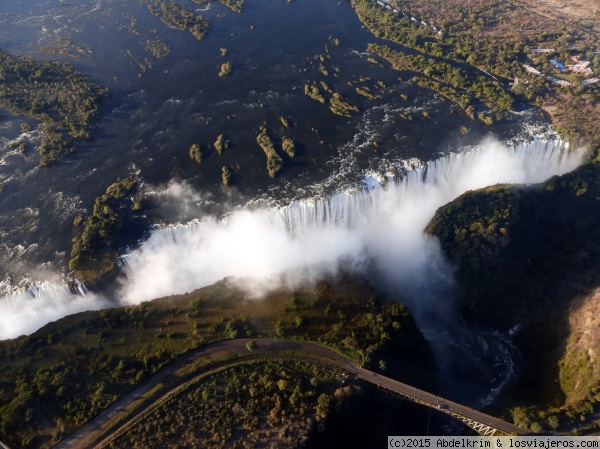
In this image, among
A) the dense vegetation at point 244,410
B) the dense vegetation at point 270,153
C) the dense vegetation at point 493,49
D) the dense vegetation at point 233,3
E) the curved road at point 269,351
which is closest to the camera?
the dense vegetation at point 244,410

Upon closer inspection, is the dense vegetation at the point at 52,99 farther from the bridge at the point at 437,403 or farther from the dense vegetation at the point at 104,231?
the bridge at the point at 437,403

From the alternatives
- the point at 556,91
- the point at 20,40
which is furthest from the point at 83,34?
the point at 556,91

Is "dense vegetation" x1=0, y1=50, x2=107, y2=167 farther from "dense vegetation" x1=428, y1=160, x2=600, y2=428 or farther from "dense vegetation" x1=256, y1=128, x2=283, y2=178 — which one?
"dense vegetation" x1=428, y1=160, x2=600, y2=428

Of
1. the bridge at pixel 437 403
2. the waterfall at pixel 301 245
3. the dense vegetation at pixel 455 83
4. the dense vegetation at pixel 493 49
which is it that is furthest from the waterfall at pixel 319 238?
the dense vegetation at pixel 493 49

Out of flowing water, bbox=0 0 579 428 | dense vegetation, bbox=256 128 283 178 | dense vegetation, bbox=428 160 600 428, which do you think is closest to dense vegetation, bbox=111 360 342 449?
flowing water, bbox=0 0 579 428

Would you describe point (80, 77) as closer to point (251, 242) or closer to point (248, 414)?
point (251, 242)

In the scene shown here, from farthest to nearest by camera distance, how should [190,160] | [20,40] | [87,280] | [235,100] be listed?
1. [20,40]
2. [235,100]
3. [190,160]
4. [87,280]
